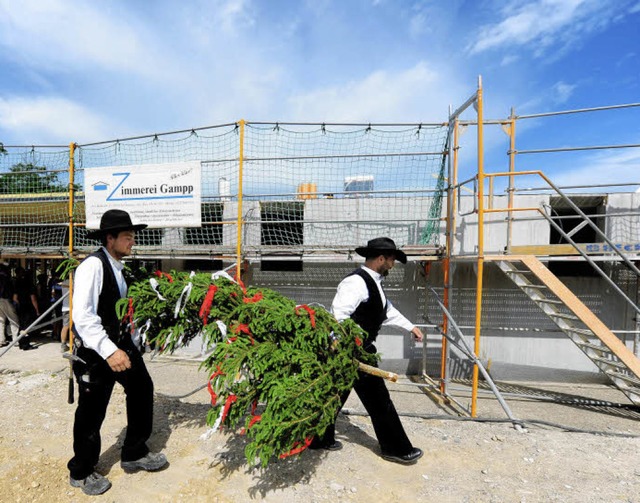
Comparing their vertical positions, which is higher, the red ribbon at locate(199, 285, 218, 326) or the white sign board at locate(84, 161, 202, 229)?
the white sign board at locate(84, 161, 202, 229)

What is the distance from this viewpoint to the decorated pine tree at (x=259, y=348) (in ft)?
7.00

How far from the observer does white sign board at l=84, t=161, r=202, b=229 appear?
469 cm

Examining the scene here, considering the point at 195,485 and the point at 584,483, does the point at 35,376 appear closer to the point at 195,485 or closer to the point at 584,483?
the point at 195,485

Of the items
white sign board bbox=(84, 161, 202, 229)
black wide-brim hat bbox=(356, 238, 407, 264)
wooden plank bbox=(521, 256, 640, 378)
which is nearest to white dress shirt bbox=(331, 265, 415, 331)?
black wide-brim hat bbox=(356, 238, 407, 264)

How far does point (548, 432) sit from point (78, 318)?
4175 mm

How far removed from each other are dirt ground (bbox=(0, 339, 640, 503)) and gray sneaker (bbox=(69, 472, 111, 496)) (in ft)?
0.14

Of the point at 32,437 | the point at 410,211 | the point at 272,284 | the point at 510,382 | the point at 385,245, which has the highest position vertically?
the point at 410,211

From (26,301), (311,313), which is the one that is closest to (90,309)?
(311,313)

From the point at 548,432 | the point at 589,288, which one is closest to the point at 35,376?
the point at 548,432

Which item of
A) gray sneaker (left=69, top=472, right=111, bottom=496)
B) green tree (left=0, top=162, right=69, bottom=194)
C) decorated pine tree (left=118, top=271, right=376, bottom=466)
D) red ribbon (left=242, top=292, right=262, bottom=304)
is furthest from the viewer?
green tree (left=0, top=162, right=69, bottom=194)

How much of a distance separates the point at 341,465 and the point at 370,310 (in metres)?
1.26

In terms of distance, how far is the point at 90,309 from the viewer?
2465mm

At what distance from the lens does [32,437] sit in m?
3.35

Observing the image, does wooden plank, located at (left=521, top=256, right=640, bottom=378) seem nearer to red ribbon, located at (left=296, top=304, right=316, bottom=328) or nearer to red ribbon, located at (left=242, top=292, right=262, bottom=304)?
red ribbon, located at (left=296, top=304, right=316, bottom=328)
